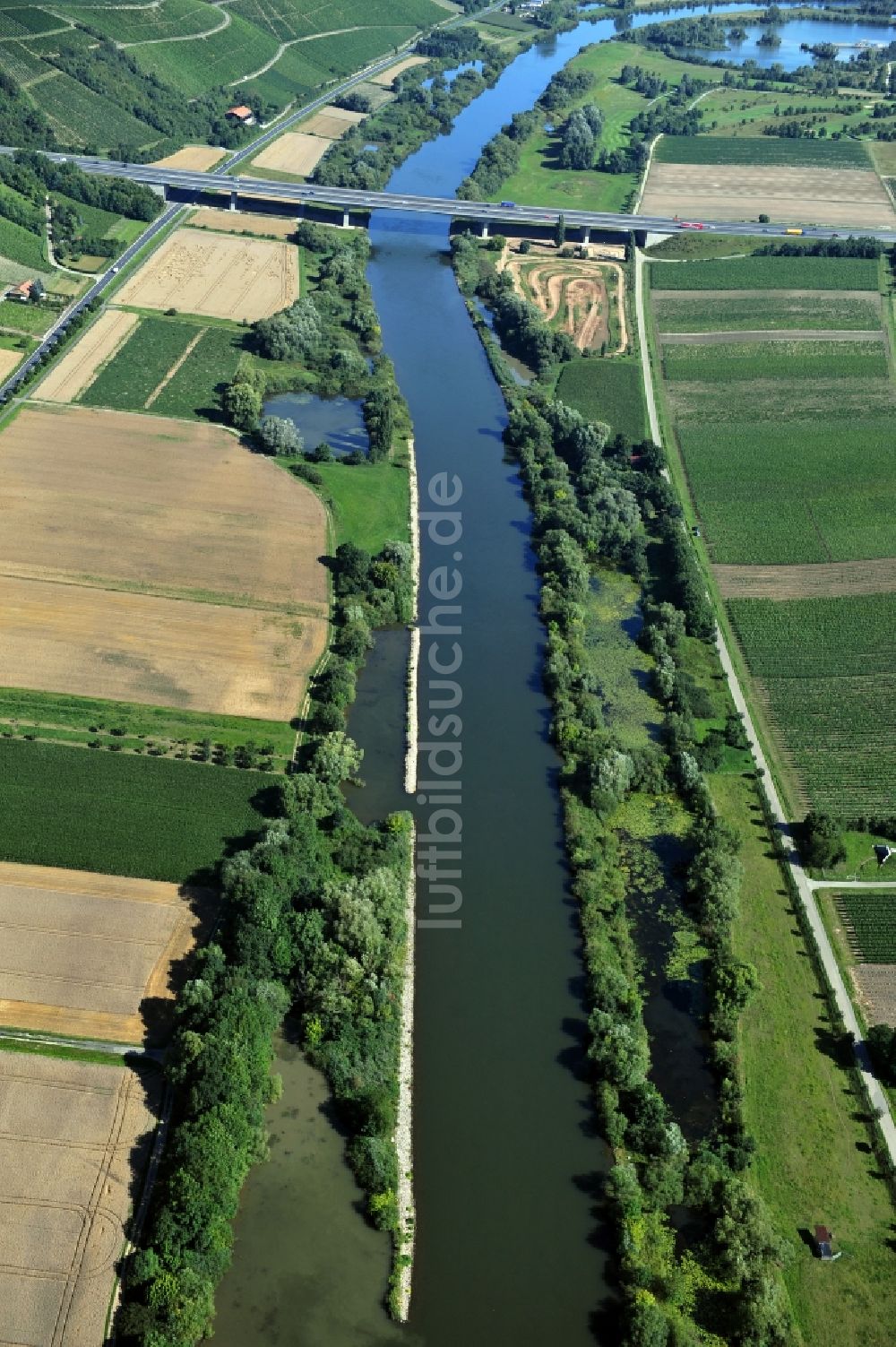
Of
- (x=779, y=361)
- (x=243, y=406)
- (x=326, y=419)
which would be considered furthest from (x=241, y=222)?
(x=779, y=361)

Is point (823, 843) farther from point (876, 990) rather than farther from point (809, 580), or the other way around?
point (809, 580)

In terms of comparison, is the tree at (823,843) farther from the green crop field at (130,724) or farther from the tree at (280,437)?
the tree at (280,437)

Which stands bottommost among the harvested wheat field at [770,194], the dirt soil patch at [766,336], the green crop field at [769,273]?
the dirt soil patch at [766,336]

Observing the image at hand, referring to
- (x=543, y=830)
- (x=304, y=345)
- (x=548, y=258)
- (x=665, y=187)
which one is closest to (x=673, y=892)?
(x=543, y=830)

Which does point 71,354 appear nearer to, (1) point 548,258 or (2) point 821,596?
(1) point 548,258

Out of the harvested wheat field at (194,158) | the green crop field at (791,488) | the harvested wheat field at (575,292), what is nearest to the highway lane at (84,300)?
the harvested wheat field at (194,158)
